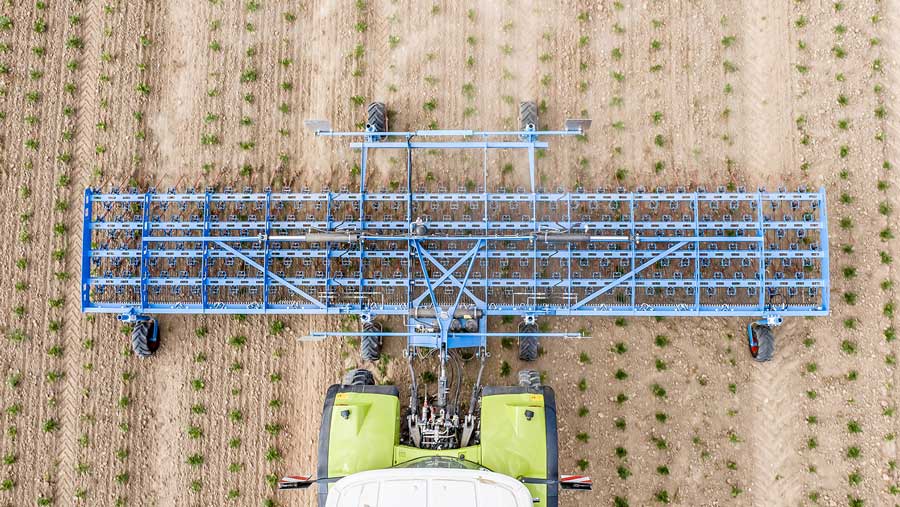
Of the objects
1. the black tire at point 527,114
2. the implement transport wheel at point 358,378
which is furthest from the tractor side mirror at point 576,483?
the black tire at point 527,114

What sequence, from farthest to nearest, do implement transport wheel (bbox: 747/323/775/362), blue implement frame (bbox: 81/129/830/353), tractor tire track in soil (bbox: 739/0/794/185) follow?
tractor tire track in soil (bbox: 739/0/794/185) → implement transport wheel (bbox: 747/323/775/362) → blue implement frame (bbox: 81/129/830/353)

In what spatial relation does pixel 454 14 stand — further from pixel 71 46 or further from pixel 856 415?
pixel 856 415

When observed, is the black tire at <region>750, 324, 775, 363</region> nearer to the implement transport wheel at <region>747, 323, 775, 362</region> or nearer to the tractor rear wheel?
the implement transport wheel at <region>747, 323, 775, 362</region>

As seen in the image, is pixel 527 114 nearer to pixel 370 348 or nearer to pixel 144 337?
pixel 370 348

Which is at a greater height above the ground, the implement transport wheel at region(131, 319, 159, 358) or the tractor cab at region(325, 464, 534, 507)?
the implement transport wheel at region(131, 319, 159, 358)

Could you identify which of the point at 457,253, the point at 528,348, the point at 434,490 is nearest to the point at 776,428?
the point at 528,348

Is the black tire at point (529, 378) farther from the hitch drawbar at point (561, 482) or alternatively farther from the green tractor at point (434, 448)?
the hitch drawbar at point (561, 482)

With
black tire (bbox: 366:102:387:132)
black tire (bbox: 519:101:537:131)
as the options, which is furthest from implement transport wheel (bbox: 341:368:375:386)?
black tire (bbox: 519:101:537:131)
